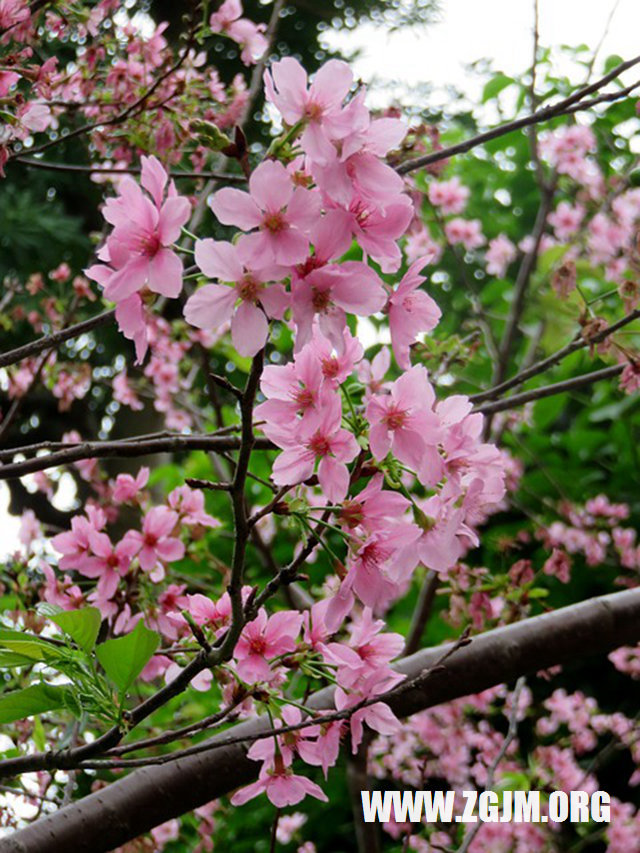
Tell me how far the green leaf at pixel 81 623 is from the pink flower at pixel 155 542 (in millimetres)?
504

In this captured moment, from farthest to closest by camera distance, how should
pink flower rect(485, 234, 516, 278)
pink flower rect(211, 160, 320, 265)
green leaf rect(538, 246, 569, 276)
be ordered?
pink flower rect(485, 234, 516, 278) → green leaf rect(538, 246, 569, 276) → pink flower rect(211, 160, 320, 265)

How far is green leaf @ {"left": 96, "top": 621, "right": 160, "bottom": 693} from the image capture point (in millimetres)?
806

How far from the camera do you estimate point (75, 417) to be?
538 centimetres

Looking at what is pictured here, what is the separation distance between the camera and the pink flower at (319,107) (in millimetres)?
674

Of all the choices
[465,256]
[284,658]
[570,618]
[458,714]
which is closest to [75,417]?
[465,256]

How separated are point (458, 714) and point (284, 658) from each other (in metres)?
2.27

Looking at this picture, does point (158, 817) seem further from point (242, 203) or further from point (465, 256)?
point (465, 256)

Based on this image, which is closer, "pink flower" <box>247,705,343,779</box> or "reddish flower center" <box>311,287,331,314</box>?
"reddish flower center" <box>311,287,331,314</box>

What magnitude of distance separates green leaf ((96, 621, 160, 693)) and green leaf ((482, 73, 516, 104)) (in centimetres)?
277

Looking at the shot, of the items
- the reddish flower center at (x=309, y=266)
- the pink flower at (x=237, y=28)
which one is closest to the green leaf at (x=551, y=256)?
the pink flower at (x=237, y=28)

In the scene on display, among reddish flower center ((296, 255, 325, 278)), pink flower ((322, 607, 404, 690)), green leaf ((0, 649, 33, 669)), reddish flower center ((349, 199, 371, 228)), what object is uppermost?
reddish flower center ((349, 199, 371, 228))

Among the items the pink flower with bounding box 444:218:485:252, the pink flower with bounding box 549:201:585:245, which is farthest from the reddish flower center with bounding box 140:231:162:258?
the pink flower with bounding box 549:201:585:245

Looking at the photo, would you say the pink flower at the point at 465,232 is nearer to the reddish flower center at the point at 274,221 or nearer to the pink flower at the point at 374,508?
the pink flower at the point at 374,508

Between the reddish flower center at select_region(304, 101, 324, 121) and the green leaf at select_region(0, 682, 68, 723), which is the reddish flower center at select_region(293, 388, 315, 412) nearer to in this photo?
the reddish flower center at select_region(304, 101, 324, 121)
